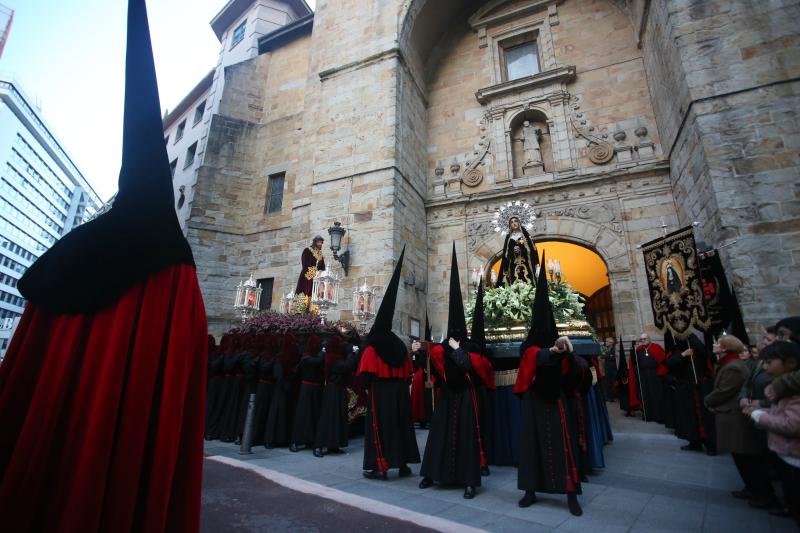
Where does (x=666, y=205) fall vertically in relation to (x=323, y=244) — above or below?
above

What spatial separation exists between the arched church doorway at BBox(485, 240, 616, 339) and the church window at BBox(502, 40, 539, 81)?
20.2 ft

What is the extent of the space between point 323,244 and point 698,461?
359 inches

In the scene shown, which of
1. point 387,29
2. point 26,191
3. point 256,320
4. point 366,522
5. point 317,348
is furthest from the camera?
point 26,191

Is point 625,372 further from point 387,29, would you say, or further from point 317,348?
point 387,29

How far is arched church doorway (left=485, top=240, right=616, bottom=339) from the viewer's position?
12492 millimetres

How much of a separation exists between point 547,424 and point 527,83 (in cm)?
1185

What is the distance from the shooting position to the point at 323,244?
11.0 meters

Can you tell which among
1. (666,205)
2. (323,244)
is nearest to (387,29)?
(323,244)

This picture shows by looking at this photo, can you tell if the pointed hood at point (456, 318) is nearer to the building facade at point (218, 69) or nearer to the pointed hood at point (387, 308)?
the pointed hood at point (387, 308)

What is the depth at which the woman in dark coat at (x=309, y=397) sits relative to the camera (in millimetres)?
6312

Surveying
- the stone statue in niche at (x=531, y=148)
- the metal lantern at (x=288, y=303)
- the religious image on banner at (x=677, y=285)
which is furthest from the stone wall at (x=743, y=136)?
the metal lantern at (x=288, y=303)

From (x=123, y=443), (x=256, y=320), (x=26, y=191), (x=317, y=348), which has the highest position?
(x=26, y=191)

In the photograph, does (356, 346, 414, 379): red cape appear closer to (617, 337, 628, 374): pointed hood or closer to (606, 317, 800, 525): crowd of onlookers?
(606, 317, 800, 525): crowd of onlookers

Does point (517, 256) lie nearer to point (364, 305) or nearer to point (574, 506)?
point (364, 305)
